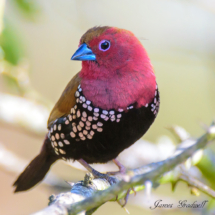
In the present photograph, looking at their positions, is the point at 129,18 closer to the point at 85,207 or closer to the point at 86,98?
the point at 86,98

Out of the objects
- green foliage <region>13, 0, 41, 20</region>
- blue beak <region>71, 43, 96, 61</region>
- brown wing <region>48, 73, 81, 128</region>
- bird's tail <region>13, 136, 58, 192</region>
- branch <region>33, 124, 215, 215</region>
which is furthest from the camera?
bird's tail <region>13, 136, 58, 192</region>

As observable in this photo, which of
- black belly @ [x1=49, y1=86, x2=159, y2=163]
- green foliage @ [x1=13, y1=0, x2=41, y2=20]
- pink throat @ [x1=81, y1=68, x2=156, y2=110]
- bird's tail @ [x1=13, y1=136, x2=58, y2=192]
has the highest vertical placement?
green foliage @ [x1=13, y1=0, x2=41, y2=20]

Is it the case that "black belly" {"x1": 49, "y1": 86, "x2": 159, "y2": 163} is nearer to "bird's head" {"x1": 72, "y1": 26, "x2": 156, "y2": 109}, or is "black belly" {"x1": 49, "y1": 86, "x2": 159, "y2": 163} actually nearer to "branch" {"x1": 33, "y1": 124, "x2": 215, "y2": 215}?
"bird's head" {"x1": 72, "y1": 26, "x2": 156, "y2": 109}

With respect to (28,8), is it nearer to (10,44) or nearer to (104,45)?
(10,44)

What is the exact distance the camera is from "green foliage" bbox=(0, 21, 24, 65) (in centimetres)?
343

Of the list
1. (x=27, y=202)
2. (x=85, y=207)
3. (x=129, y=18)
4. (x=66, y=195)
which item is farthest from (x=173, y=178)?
(x=27, y=202)

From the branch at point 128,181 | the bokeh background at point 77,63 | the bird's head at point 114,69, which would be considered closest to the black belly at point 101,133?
the bird's head at point 114,69

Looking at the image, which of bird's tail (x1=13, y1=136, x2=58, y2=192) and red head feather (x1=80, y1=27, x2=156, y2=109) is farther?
bird's tail (x1=13, y1=136, x2=58, y2=192)

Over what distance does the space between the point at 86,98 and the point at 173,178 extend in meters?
1.16

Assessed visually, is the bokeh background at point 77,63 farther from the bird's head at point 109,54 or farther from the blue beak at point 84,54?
the blue beak at point 84,54

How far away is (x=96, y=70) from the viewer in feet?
9.24

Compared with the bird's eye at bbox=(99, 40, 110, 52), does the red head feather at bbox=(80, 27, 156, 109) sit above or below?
below

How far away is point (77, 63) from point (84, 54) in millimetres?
3961

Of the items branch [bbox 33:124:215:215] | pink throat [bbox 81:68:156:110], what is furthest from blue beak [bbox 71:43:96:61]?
branch [bbox 33:124:215:215]
